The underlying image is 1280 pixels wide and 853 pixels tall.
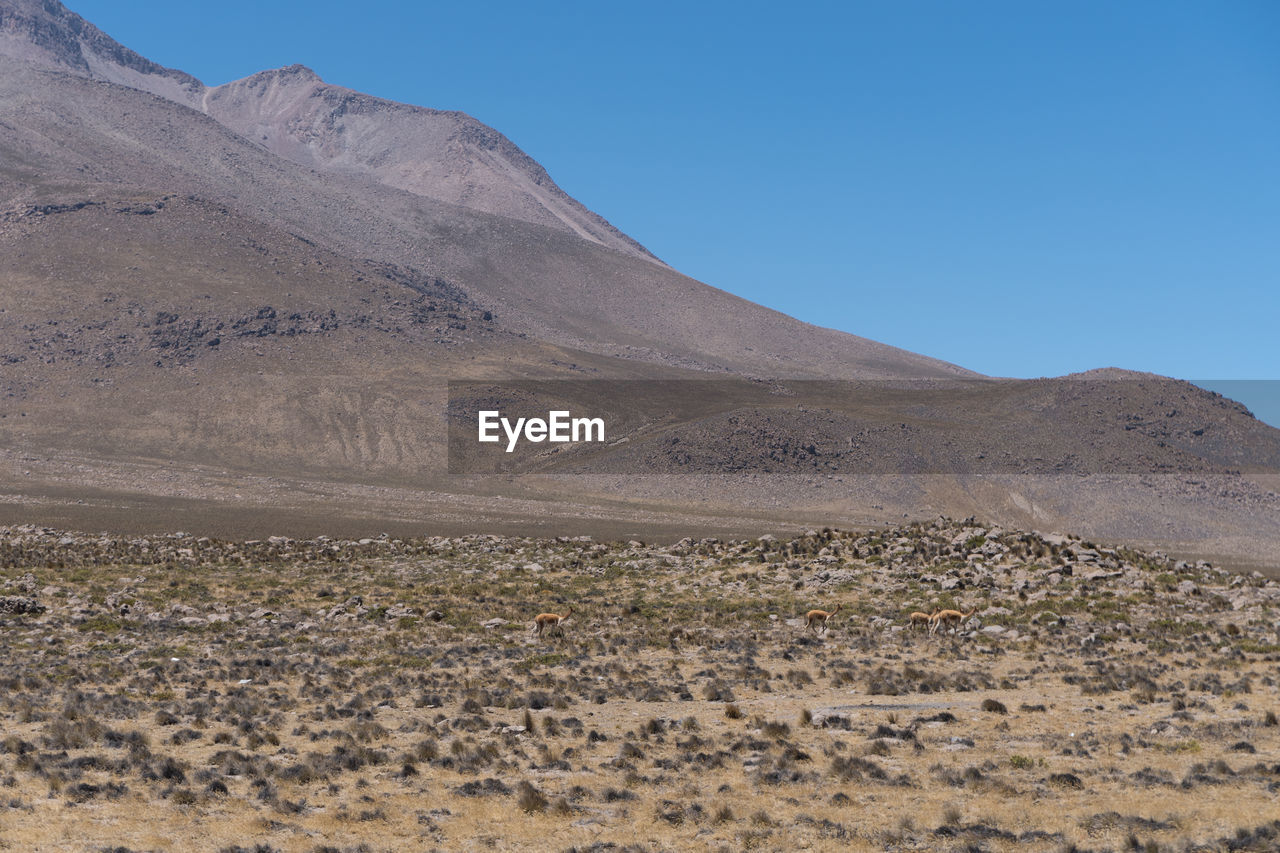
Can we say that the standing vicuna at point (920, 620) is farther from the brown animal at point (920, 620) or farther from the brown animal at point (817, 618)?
the brown animal at point (817, 618)

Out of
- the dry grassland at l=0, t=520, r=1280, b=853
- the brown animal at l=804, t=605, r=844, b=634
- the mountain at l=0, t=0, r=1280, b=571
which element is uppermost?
the mountain at l=0, t=0, r=1280, b=571

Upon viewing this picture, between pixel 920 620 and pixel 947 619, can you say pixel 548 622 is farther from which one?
pixel 947 619

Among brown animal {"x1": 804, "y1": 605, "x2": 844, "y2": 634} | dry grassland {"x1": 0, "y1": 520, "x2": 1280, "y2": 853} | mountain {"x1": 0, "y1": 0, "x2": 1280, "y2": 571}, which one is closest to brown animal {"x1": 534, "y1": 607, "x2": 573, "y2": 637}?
dry grassland {"x1": 0, "y1": 520, "x2": 1280, "y2": 853}

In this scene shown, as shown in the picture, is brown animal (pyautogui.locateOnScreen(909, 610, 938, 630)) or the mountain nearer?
brown animal (pyautogui.locateOnScreen(909, 610, 938, 630))

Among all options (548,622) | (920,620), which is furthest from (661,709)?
(920,620)

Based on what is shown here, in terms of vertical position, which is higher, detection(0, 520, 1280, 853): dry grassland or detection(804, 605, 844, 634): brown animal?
detection(804, 605, 844, 634): brown animal

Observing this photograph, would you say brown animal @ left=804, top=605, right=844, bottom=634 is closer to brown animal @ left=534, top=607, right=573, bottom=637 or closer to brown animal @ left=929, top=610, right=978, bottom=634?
brown animal @ left=929, top=610, right=978, bottom=634

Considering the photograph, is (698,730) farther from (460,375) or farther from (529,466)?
(460,375)
